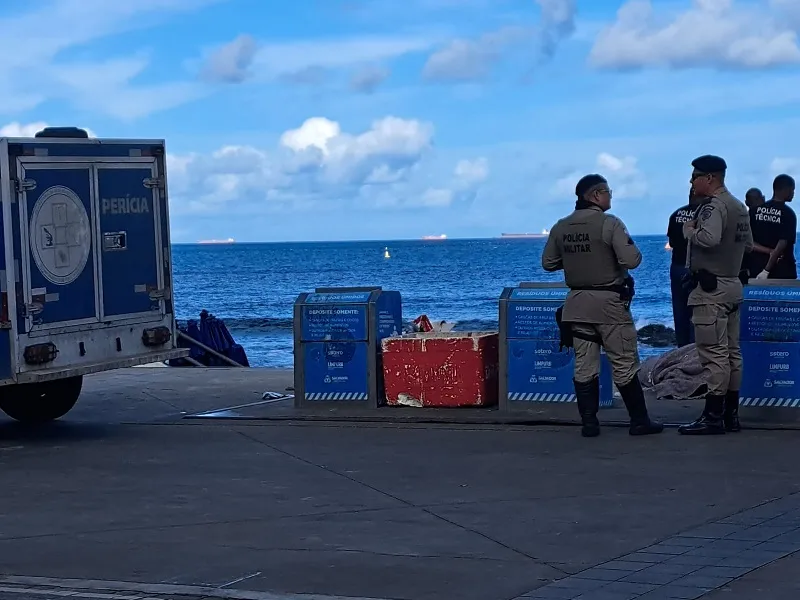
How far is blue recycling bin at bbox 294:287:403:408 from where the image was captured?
11.7 m

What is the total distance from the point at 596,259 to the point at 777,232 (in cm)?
356

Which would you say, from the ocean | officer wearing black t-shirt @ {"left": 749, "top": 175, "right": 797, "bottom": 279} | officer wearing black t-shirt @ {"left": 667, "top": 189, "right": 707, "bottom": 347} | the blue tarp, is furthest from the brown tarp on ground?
the ocean

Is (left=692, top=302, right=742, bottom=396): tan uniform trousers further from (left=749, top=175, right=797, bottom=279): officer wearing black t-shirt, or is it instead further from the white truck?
the white truck

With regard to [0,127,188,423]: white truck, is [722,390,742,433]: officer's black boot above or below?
below

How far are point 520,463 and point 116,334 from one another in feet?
12.7

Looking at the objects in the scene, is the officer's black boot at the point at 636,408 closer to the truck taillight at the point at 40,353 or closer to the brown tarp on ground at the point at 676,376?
the brown tarp on ground at the point at 676,376

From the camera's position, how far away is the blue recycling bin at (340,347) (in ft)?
38.3

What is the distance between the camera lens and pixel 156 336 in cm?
1152

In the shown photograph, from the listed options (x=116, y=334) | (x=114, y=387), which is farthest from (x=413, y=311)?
(x=116, y=334)

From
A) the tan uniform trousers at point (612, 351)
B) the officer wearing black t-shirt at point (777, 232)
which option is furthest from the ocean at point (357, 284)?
the tan uniform trousers at point (612, 351)

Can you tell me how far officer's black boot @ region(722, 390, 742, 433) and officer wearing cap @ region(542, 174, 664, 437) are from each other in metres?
0.49

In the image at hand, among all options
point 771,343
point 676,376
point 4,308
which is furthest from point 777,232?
point 4,308

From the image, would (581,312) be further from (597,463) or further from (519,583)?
(519,583)

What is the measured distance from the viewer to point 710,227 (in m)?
9.57
